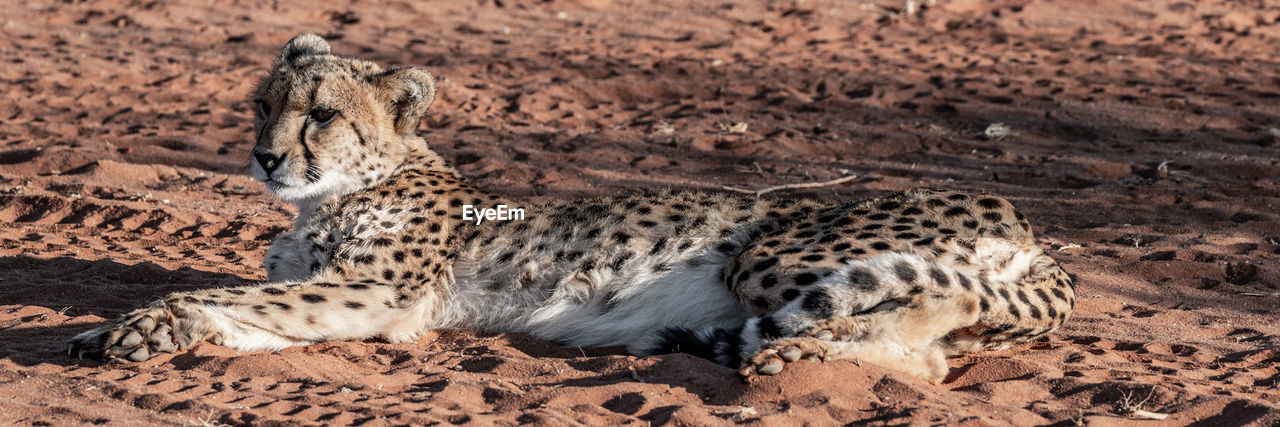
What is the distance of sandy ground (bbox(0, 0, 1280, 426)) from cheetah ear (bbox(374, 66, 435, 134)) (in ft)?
3.60

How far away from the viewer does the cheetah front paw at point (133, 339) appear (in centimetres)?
421

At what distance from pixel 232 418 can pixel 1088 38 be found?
11.0 m

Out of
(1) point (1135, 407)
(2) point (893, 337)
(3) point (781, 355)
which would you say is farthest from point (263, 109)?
(1) point (1135, 407)

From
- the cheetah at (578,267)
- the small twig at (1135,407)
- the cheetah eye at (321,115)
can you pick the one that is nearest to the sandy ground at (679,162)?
the small twig at (1135,407)

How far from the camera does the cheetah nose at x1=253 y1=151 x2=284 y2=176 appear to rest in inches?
197

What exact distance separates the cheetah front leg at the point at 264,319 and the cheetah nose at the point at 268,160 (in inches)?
21.7

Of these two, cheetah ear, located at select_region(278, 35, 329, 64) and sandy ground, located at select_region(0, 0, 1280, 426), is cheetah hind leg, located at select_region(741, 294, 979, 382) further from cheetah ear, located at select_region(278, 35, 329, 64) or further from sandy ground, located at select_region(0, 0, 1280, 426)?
cheetah ear, located at select_region(278, 35, 329, 64)

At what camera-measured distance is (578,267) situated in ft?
16.2

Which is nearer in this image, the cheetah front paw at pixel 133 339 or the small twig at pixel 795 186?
the cheetah front paw at pixel 133 339

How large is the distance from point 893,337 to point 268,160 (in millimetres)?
2583

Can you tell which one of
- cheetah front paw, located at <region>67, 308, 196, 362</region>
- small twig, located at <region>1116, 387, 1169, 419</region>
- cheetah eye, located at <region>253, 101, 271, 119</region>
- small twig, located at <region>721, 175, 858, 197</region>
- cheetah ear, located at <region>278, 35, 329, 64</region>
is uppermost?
cheetah ear, located at <region>278, 35, 329, 64</region>

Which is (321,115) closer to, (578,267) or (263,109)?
(263,109)

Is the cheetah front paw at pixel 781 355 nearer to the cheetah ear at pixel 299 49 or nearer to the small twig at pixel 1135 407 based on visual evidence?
the small twig at pixel 1135 407

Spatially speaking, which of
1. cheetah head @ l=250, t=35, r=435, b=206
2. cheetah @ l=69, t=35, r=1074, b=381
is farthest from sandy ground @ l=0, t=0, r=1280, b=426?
cheetah head @ l=250, t=35, r=435, b=206
